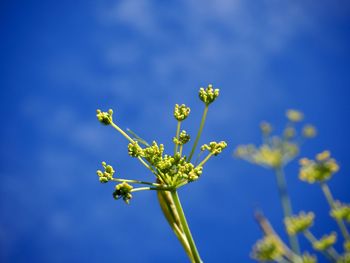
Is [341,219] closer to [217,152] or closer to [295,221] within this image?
[295,221]

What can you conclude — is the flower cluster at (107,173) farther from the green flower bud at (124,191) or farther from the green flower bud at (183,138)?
the green flower bud at (183,138)

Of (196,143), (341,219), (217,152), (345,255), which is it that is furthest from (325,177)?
(196,143)

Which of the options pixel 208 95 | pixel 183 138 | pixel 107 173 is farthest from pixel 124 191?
pixel 208 95

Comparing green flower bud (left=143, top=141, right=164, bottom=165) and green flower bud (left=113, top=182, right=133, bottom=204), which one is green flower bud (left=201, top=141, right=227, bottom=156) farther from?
green flower bud (left=113, top=182, right=133, bottom=204)

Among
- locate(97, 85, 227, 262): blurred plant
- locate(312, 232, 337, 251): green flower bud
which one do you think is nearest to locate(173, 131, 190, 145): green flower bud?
locate(97, 85, 227, 262): blurred plant

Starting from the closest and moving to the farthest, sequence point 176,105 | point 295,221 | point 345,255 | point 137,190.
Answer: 1. point 345,255
2. point 137,190
3. point 295,221
4. point 176,105
